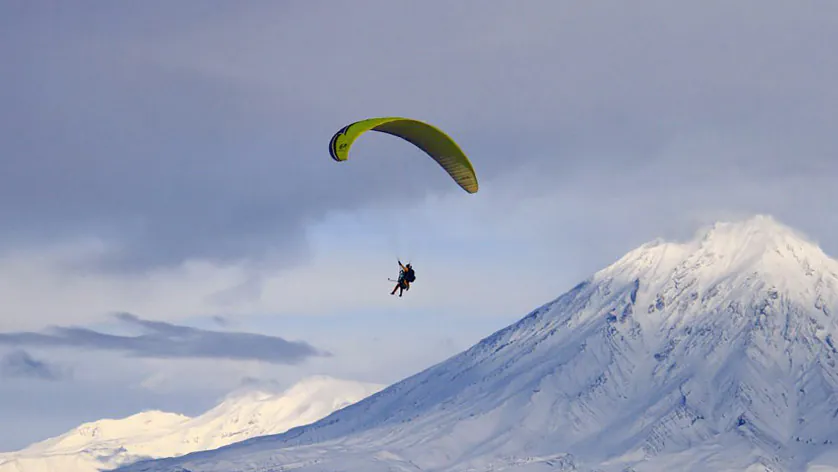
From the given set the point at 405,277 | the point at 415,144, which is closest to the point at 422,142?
the point at 415,144

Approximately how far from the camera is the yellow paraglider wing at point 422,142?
95.6m

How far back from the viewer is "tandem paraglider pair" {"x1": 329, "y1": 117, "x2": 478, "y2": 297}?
95.7 metres

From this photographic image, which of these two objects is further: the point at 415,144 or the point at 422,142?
the point at 415,144

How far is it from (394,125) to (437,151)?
194 inches

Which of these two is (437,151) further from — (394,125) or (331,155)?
(331,155)

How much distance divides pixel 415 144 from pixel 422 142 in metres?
1.70

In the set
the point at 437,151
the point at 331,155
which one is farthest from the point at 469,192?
the point at 331,155

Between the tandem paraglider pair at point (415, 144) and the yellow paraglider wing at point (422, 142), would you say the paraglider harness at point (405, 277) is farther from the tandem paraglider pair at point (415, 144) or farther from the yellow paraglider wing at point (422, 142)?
the yellow paraglider wing at point (422, 142)

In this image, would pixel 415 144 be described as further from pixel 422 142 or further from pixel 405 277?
pixel 405 277

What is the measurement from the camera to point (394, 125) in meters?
102

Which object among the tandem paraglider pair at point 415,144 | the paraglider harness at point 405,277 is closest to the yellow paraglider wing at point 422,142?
the tandem paraglider pair at point 415,144

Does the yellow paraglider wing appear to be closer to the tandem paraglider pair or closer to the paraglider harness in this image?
the tandem paraglider pair

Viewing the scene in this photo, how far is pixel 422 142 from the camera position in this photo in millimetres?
105812

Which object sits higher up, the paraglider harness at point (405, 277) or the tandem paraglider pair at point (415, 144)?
the tandem paraglider pair at point (415, 144)
